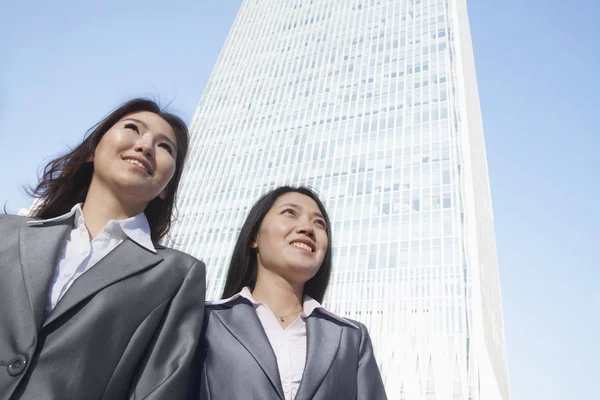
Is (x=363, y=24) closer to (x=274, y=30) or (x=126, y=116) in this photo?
(x=274, y=30)

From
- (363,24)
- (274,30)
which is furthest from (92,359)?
(274,30)

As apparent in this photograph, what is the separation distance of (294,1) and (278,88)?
68.5ft

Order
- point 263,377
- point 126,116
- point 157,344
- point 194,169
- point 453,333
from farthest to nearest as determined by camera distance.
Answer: point 194,169
point 453,333
point 126,116
point 263,377
point 157,344

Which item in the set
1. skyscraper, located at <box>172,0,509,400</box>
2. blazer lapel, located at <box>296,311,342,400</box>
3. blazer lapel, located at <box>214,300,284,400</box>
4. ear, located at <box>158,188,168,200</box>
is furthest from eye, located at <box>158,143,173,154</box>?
skyscraper, located at <box>172,0,509,400</box>

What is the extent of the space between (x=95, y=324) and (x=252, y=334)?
3.08 ft

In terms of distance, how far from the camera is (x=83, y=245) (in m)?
2.40

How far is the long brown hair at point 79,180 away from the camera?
2.91 metres

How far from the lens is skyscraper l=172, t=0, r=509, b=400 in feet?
122

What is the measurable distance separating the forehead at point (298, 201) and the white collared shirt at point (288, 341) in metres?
0.71

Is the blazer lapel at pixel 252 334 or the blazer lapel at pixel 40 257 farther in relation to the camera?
the blazer lapel at pixel 252 334

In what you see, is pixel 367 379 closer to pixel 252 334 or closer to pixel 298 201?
pixel 252 334

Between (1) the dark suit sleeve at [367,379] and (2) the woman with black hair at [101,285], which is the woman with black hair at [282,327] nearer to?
(1) the dark suit sleeve at [367,379]

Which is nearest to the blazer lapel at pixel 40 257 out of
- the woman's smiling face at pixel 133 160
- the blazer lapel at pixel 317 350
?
the woman's smiling face at pixel 133 160

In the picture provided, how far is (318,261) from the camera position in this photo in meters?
3.21
